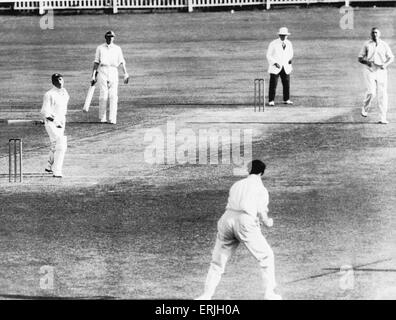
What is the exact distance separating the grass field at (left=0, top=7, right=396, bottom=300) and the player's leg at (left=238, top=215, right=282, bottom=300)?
566 mm

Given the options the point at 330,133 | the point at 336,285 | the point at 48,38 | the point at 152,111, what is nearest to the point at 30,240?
the point at 336,285

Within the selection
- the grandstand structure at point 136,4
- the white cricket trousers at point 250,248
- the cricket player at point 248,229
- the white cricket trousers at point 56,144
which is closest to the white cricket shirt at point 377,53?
the white cricket trousers at point 56,144

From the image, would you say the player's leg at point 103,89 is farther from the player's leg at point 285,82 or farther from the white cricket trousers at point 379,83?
the white cricket trousers at point 379,83

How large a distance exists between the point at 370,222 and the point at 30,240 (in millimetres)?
5538

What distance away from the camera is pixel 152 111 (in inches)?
1335

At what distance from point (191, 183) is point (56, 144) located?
9.03 ft

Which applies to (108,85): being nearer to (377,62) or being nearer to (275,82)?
(275,82)

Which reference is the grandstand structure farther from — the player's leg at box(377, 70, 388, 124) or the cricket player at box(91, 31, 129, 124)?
the player's leg at box(377, 70, 388, 124)

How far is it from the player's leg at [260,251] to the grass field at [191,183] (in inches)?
22.3

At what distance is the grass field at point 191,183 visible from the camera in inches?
698

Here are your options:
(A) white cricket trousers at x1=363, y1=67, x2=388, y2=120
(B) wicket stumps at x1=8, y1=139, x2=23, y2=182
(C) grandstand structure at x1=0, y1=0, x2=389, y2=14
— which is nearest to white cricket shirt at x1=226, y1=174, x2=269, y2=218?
(B) wicket stumps at x1=8, y1=139, x2=23, y2=182

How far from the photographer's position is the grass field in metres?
17.7

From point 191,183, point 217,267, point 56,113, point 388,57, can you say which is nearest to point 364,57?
point 388,57

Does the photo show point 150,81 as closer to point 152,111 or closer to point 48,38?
point 152,111
